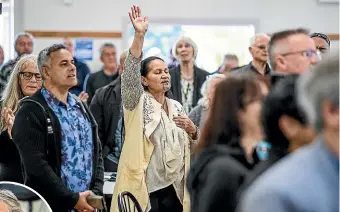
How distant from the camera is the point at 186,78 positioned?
22.1ft

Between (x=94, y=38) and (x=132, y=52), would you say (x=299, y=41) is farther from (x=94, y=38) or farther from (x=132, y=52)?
(x=94, y=38)

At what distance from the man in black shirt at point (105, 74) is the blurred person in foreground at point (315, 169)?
20.2ft

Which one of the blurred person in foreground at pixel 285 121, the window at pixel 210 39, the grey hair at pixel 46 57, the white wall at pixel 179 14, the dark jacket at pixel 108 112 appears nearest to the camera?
the blurred person in foreground at pixel 285 121

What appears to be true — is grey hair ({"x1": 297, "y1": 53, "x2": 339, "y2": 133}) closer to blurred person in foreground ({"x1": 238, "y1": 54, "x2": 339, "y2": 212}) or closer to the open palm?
blurred person in foreground ({"x1": 238, "y1": 54, "x2": 339, "y2": 212})

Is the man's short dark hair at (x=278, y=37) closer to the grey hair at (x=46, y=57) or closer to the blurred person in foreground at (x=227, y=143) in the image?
the blurred person in foreground at (x=227, y=143)

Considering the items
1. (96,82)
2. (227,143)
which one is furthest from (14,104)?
(96,82)

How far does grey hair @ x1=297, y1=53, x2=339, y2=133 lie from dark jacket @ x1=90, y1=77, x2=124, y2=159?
4676 millimetres

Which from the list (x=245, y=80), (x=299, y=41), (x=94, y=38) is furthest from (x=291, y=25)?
(x=245, y=80)

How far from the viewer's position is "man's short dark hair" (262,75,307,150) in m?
1.96

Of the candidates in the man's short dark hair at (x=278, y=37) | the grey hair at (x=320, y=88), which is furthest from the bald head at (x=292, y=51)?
the grey hair at (x=320, y=88)

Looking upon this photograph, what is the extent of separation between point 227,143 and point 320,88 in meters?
0.81

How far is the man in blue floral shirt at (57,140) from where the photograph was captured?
422 cm

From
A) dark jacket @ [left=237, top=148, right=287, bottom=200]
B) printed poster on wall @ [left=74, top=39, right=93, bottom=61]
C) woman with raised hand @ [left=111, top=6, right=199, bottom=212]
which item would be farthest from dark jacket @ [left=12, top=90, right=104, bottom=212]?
printed poster on wall @ [left=74, top=39, right=93, bottom=61]

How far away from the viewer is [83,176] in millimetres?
4367
